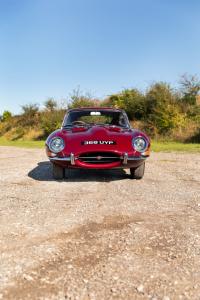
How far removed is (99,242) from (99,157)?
119 inches

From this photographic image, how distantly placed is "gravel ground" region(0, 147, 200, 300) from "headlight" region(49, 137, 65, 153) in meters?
0.70

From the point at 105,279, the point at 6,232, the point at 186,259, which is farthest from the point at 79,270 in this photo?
the point at 6,232

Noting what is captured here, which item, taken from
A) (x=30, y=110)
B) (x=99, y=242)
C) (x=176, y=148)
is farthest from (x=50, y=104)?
(x=99, y=242)

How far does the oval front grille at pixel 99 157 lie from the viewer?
588 cm

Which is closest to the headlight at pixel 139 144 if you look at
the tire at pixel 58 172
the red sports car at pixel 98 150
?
the red sports car at pixel 98 150

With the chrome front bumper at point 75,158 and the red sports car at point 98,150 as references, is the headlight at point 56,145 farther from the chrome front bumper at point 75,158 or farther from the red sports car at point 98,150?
the chrome front bumper at point 75,158

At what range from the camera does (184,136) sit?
19.6 m

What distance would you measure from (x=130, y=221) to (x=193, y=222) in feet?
2.09

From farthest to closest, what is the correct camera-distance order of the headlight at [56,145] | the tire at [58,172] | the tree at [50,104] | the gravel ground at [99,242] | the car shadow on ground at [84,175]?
the tree at [50,104], the car shadow on ground at [84,175], the tire at [58,172], the headlight at [56,145], the gravel ground at [99,242]

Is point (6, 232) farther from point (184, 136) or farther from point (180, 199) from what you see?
point (184, 136)

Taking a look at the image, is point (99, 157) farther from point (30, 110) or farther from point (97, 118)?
point (30, 110)

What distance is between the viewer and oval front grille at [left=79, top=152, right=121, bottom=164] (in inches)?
231

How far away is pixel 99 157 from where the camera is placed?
19.3 ft

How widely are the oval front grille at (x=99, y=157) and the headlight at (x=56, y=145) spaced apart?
38cm
